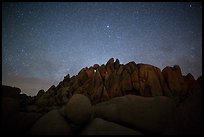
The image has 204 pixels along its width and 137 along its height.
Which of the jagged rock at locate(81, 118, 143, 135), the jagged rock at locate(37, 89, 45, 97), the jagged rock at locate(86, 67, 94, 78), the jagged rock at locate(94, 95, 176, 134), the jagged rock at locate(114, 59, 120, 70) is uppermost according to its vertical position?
the jagged rock at locate(114, 59, 120, 70)

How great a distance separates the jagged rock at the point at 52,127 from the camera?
7859 mm

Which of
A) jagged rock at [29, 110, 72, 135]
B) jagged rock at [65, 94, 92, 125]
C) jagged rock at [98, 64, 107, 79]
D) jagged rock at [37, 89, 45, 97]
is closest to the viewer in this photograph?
jagged rock at [29, 110, 72, 135]

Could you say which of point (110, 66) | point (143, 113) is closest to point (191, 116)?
point (143, 113)

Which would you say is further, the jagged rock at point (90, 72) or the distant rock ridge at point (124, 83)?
the jagged rock at point (90, 72)

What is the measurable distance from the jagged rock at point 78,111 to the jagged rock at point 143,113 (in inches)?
69.9

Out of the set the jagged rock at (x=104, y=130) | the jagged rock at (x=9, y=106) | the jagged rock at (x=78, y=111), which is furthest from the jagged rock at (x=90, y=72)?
the jagged rock at (x=104, y=130)

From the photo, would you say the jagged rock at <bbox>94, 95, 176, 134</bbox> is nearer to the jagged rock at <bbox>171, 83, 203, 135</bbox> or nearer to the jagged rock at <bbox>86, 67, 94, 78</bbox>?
the jagged rock at <bbox>171, 83, 203, 135</bbox>

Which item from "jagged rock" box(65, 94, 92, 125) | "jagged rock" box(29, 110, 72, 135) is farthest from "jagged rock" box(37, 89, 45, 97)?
"jagged rock" box(65, 94, 92, 125)

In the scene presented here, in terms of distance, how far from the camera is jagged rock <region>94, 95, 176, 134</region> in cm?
864

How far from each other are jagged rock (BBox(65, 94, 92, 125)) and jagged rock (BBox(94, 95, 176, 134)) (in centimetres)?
178

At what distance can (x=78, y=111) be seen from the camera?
8516mm

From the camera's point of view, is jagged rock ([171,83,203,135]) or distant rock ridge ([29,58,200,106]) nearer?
jagged rock ([171,83,203,135])

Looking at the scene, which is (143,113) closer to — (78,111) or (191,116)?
(191,116)

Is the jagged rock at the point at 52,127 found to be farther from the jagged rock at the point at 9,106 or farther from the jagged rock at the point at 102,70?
the jagged rock at the point at 102,70
